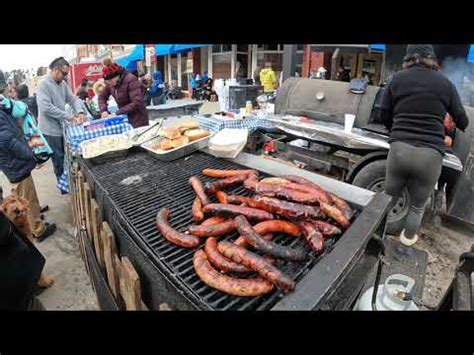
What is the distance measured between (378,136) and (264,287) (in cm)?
397

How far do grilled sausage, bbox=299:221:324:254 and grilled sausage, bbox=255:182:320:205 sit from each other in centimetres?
21

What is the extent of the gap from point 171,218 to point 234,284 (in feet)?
3.03

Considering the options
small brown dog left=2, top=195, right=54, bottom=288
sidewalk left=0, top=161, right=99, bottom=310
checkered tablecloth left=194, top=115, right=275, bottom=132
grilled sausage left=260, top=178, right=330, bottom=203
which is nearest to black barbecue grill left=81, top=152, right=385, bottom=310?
grilled sausage left=260, top=178, right=330, bottom=203

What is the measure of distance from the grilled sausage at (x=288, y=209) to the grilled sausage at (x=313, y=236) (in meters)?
0.06

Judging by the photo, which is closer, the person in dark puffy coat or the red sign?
the person in dark puffy coat

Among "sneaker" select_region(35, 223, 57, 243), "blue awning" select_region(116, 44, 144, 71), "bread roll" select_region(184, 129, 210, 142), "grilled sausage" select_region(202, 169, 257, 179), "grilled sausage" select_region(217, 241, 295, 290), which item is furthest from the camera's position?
"blue awning" select_region(116, 44, 144, 71)

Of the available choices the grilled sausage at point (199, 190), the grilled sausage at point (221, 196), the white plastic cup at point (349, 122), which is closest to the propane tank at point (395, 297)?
the grilled sausage at point (221, 196)

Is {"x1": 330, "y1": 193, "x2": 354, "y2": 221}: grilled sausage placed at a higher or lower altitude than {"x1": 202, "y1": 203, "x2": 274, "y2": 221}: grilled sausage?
lower

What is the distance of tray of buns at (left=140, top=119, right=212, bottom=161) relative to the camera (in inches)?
139

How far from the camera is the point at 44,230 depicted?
15.0 ft

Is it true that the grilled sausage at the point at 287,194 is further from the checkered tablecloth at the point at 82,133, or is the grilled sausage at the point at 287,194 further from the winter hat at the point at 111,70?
the winter hat at the point at 111,70

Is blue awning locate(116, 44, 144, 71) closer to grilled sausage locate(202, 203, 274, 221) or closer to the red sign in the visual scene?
the red sign

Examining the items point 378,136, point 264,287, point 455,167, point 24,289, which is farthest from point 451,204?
point 24,289
